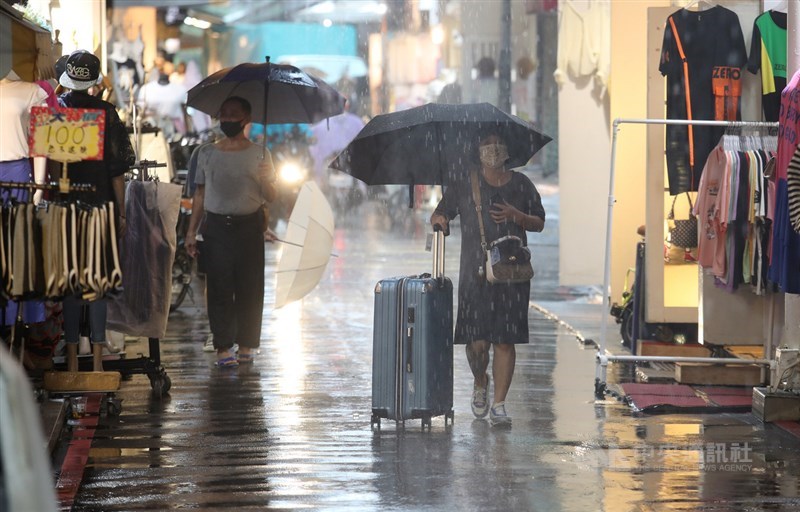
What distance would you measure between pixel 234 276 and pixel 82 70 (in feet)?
9.43

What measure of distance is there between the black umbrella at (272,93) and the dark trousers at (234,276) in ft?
3.14

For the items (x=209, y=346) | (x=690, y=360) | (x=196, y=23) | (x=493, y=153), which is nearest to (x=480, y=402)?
(x=493, y=153)

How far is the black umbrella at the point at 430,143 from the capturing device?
26.6 feet

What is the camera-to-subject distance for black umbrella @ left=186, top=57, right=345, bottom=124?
34.5 feet

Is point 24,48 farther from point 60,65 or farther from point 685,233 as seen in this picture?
point 685,233

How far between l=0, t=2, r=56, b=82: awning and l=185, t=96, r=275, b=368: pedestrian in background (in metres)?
1.84

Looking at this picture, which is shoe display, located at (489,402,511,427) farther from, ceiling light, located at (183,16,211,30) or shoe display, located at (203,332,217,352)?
ceiling light, located at (183,16,211,30)

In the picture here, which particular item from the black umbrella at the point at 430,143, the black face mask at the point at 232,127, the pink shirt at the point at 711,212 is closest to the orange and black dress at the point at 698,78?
the pink shirt at the point at 711,212

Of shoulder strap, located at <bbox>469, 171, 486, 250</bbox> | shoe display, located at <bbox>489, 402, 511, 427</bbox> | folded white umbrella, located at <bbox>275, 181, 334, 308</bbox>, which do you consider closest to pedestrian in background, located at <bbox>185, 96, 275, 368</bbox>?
folded white umbrella, located at <bbox>275, 181, 334, 308</bbox>

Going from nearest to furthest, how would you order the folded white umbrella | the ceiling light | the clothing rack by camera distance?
1. the clothing rack
2. the folded white umbrella
3. the ceiling light

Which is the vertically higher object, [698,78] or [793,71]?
[698,78]

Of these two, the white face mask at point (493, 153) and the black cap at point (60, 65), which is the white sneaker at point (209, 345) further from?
the white face mask at point (493, 153)

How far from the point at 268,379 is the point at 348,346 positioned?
1930 millimetres

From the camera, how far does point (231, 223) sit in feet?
34.0
